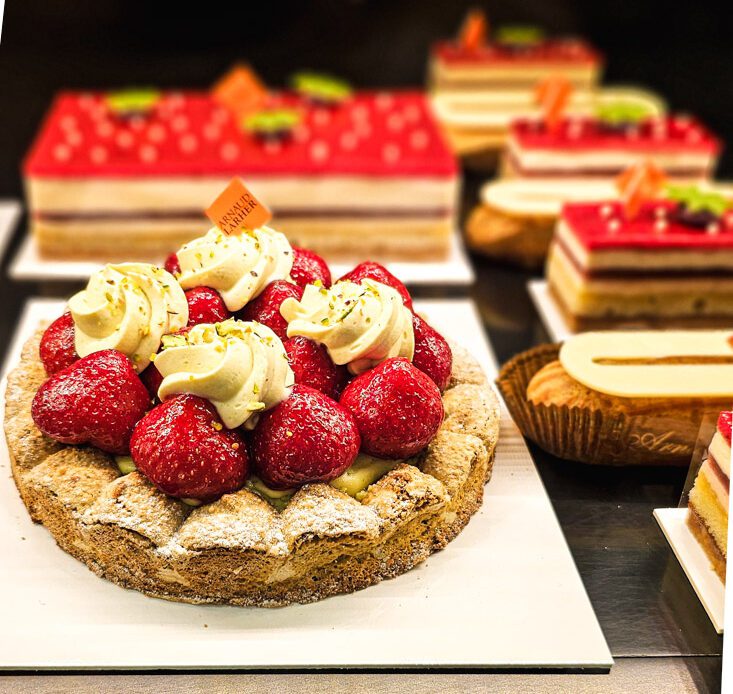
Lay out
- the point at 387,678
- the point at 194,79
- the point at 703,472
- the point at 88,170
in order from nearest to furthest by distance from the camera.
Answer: the point at 387,678
the point at 703,472
the point at 88,170
the point at 194,79

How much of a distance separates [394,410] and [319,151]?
2119mm

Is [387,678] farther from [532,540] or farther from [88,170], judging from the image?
[88,170]

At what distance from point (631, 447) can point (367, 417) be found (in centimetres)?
86

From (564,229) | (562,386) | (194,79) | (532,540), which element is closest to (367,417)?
(532,540)

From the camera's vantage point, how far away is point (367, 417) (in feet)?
7.21

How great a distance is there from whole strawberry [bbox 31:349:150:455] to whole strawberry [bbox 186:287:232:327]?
1.02 ft

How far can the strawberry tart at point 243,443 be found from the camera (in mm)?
2055

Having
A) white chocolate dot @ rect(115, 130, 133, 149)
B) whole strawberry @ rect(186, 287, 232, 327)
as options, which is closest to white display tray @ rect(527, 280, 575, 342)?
whole strawberry @ rect(186, 287, 232, 327)

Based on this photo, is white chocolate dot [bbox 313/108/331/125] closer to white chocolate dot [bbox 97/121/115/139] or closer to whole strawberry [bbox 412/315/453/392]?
white chocolate dot [bbox 97/121/115/139]

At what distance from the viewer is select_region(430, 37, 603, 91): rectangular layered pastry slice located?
17.7ft

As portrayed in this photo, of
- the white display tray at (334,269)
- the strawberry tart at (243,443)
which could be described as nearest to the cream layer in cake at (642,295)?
the white display tray at (334,269)

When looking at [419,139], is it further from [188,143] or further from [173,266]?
[173,266]

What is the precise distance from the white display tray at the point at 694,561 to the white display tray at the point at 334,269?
1.67 m

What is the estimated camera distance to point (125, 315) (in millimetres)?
2330
